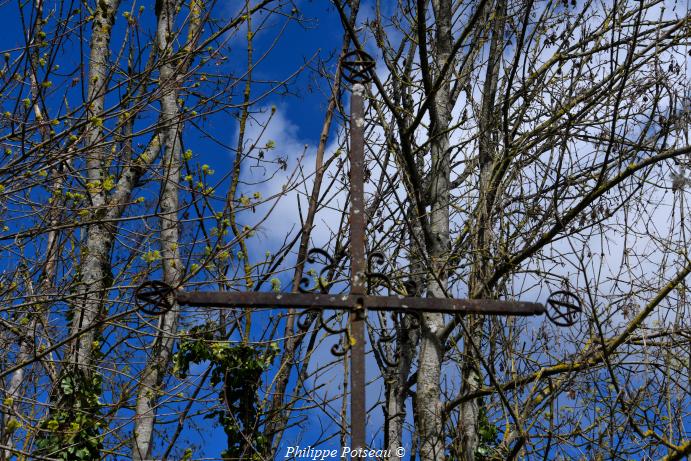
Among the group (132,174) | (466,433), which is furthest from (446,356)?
(132,174)

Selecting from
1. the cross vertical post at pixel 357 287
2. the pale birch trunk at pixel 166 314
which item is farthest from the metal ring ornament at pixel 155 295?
the pale birch trunk at pixel 166 314

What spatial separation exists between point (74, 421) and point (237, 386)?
143 cm

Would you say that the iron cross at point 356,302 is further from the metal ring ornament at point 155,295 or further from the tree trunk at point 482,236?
the tree trunk at point 482,236

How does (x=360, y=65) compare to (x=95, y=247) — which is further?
(x=95, y=247)

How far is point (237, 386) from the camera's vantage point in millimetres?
7047

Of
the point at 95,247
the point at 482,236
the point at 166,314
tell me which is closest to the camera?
the point at 482,236

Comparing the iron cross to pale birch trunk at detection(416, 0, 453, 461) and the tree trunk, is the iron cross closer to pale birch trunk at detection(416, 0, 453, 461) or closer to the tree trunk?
pale birch trunk at detection(416, 0, 453, 461)

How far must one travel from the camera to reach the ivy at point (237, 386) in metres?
6.86

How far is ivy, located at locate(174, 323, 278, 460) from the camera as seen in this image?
686 centimetres

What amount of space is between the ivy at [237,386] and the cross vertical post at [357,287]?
421cm

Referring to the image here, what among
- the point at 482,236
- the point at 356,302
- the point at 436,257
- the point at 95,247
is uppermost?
the point at 95,247

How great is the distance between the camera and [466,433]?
5.92 m

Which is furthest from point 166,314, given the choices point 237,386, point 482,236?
point 482,236

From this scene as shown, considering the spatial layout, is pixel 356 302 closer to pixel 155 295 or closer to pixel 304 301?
pixel 304 301
